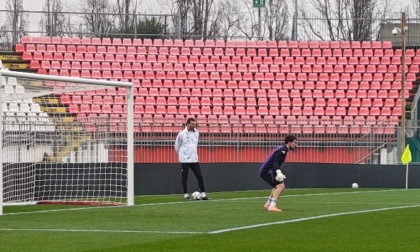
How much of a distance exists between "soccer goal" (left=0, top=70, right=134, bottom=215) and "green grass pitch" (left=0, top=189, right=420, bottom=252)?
→ 1471 mm

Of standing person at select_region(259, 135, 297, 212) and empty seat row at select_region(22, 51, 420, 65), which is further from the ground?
empty seat row at select_region(22, 51, 420, 65)

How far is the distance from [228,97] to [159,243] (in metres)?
29.3

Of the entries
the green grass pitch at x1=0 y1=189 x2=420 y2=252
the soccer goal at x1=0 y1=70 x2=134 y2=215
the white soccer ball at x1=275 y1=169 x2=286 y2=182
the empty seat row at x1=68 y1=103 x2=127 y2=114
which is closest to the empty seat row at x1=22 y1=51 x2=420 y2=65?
the empty seat row at x1=68 y1=103 x2=127 y2=114

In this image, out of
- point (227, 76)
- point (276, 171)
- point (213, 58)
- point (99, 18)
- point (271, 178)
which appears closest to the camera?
point (276, 171)

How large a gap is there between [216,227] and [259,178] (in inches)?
614

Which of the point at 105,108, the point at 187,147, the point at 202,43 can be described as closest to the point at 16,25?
the point at 202,43

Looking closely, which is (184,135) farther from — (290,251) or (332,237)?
(290,251)

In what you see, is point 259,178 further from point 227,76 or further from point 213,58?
point 213,58

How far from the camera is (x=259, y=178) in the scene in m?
31.3

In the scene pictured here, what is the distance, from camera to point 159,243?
13.5 m

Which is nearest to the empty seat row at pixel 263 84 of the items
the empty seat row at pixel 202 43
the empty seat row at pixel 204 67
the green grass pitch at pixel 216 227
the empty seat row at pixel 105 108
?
the empty seat row at pixel 204 67

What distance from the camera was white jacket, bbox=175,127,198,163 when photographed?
82.2 ft

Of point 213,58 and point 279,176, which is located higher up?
point 213,58

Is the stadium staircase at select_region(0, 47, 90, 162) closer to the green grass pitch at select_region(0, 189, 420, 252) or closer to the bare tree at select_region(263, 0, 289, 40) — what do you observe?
the green grass pitch at select_region(0, 189, 420, 252)
